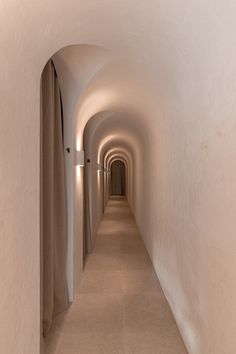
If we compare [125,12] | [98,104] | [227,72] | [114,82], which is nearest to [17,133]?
[125,12]

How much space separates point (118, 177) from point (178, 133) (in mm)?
19022

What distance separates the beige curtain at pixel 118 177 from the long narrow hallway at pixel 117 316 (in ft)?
54.5

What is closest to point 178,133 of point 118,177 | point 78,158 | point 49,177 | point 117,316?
point 49,177

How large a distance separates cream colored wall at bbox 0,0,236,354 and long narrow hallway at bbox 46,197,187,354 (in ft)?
1.15

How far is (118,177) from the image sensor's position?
858 inches

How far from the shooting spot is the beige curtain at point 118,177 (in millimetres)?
21531

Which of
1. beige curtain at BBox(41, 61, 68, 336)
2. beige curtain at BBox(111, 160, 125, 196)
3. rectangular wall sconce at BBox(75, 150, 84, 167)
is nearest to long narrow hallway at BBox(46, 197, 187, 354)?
beige curtain at BBox(41, 61, 68, 336)

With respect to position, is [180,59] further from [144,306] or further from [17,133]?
[144,306]

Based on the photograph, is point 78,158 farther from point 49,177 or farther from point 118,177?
point 118,177

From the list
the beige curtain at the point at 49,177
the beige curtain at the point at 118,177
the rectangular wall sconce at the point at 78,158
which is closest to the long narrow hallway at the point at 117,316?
the beige curtain at the point at 49,177

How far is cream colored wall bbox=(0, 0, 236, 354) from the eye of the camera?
1.48m

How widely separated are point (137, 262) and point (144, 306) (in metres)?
1.66

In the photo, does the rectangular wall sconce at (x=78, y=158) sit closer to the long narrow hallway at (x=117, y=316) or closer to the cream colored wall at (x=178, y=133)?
the cream colored wall at (x=178, y=133)

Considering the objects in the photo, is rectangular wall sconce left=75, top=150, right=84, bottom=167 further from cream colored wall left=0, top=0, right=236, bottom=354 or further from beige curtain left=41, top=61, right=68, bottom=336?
cream colored wall left=0, top=0, right=236, bottom=354
